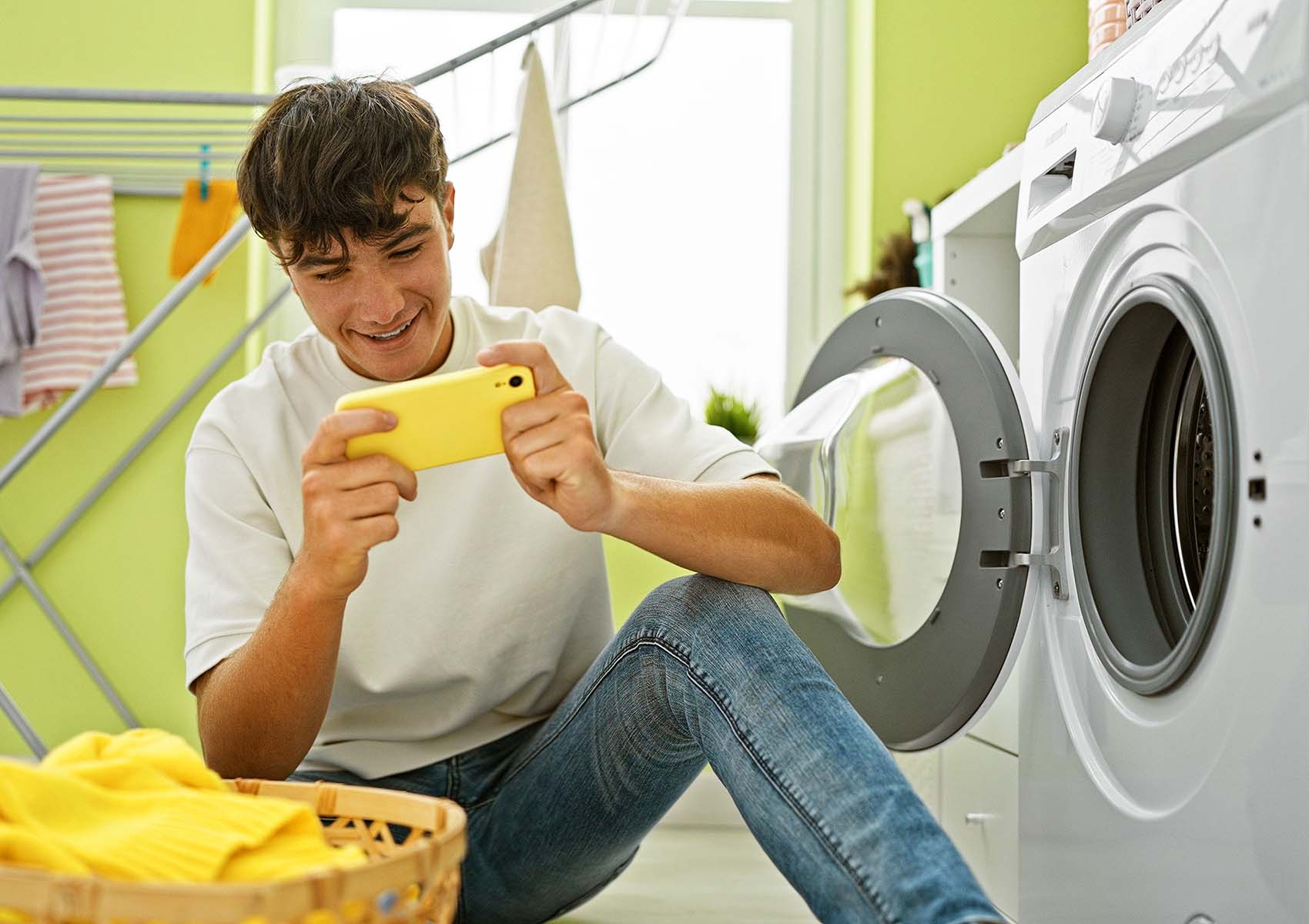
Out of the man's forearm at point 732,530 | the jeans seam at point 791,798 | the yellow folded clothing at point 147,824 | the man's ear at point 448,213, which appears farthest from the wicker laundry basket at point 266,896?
the man's ear at point 448,213

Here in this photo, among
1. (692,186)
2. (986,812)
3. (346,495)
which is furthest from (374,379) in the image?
(692,186)

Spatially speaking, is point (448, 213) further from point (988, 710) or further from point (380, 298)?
point (988, 710)

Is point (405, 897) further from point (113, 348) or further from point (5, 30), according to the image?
point (5, 30)

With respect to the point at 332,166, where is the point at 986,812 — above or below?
below

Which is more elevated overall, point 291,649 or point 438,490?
point 438,490

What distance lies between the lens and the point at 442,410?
2.83ft

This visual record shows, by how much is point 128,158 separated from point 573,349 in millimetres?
1462

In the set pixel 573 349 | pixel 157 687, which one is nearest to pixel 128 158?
pixel 157 687

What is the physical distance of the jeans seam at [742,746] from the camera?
2.40 ft

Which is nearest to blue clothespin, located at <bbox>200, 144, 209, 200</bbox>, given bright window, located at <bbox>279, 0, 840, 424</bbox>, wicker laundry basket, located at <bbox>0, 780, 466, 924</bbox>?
bright window, located at <bbox>279, 0, 840, 424</bbox>

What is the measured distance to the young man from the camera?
2.76 ft

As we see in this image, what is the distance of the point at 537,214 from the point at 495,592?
82 centimetres

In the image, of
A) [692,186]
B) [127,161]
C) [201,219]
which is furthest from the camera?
[692,186]

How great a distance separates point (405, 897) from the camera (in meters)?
0.61
